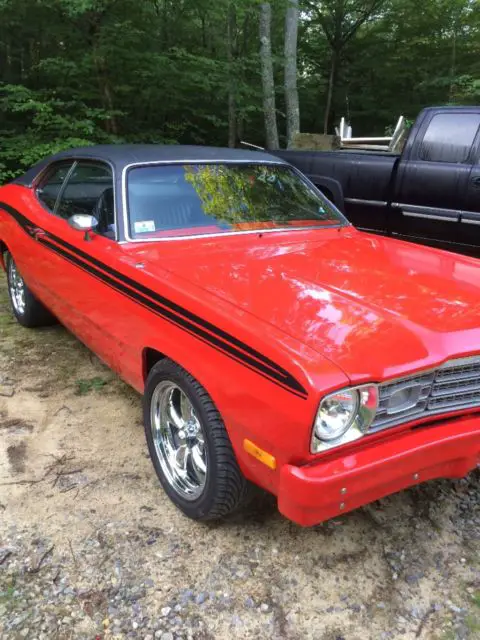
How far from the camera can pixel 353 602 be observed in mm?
2121

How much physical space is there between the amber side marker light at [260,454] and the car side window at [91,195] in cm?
155

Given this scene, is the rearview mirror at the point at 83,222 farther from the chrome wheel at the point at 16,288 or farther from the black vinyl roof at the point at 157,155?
the chrome wheel at the point at 16,288

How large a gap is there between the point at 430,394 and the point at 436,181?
4.03m

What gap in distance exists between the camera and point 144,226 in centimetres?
309

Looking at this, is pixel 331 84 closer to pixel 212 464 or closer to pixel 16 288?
pixel 16 288

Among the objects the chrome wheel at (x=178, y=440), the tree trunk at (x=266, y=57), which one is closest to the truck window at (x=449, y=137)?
the chrome wheel at (x=178, y=440)

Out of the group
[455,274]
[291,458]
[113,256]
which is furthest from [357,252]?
[291,458]

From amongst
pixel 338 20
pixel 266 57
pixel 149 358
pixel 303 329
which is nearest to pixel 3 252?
pixel 149 358

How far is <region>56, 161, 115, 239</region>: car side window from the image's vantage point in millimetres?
3232

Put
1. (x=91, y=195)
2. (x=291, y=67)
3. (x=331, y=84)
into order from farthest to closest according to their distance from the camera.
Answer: (x=331, y=84) → (x=291, y=67) → (x=91, y=195)

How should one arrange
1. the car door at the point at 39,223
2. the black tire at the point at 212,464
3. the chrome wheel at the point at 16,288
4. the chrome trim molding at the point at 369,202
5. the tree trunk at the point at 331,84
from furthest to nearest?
the tree trunk at the point at 331,84
the chrome trim molding at the point at 369,202
the chrome wheel at the point at 16,288
the car door at the point at 39,223
the black tire at the point at 212,464

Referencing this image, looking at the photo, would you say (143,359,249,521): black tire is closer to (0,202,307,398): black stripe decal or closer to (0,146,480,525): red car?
(0,146,480,525): red car

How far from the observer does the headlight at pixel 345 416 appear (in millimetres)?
1893

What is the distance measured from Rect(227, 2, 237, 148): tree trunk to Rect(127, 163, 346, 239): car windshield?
6407mm
